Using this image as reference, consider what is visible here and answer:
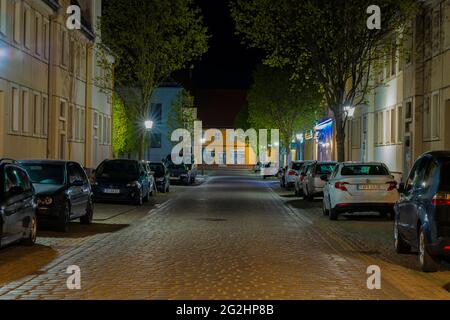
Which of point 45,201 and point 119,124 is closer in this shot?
point 45,201

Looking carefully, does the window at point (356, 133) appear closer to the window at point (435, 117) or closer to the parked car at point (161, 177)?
the parked car at point (161, 177)

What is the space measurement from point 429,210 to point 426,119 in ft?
66.7

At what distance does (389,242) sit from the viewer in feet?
54.0

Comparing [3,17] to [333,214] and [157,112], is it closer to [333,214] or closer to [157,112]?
[333,214]

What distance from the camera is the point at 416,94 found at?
105 feet

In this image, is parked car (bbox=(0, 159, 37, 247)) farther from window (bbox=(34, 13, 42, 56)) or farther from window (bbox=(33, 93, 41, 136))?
window (bbox=(34, 13, 42, 56))

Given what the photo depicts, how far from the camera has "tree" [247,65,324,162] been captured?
6825cm

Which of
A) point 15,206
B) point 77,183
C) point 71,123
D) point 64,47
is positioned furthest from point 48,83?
point 15,206

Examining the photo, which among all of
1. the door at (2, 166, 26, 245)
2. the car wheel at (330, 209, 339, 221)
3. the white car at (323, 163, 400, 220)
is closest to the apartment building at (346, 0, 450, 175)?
the white car at (323, 163, 400, 220)

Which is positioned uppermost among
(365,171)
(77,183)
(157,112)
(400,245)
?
(157,112)

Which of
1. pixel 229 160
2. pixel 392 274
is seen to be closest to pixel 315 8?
pixel 392 274

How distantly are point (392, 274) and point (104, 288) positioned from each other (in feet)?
14.1

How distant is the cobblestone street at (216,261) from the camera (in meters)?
9.91
